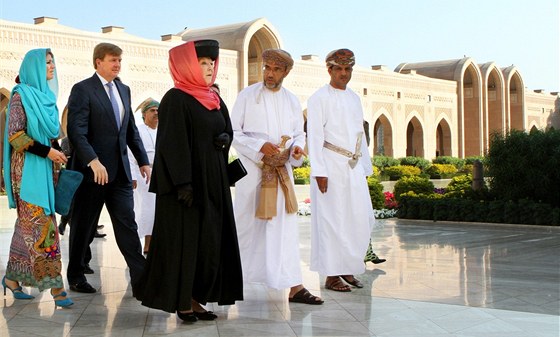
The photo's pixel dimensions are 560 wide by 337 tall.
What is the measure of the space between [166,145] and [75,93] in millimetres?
936

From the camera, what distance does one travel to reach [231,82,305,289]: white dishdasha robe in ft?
14.5

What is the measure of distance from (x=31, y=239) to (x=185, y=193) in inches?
39.3

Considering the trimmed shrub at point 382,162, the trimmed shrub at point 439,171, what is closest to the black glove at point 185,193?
the trimmed shrub at point 382,162

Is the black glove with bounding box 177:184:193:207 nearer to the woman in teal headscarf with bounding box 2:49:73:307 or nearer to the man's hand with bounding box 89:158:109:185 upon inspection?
the man's hand with bounding box 89:158:109:185

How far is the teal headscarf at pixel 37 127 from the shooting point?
4117 millimetres

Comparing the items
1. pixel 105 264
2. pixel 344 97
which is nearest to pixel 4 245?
pixel 105 264

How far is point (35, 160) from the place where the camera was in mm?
4176

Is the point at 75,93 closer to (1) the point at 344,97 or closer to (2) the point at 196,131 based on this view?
(2) the point at 196,131

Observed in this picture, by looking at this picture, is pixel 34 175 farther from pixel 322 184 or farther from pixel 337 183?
pixel 337 183

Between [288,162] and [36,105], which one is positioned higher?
[36,105]

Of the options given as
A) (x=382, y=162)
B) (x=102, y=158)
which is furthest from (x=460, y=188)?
(x=382, y=162)

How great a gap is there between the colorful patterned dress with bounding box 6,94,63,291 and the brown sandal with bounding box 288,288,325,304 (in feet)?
4.16

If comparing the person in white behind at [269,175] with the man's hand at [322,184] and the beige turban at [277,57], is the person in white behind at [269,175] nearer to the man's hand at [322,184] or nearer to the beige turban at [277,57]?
the beige turban at [277,57]

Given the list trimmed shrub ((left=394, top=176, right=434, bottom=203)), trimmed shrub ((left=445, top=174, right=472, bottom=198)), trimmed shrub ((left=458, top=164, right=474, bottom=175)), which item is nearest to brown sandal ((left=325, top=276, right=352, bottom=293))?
trimmed shrub ((left=445, top=174, right=472, bottom=198))
